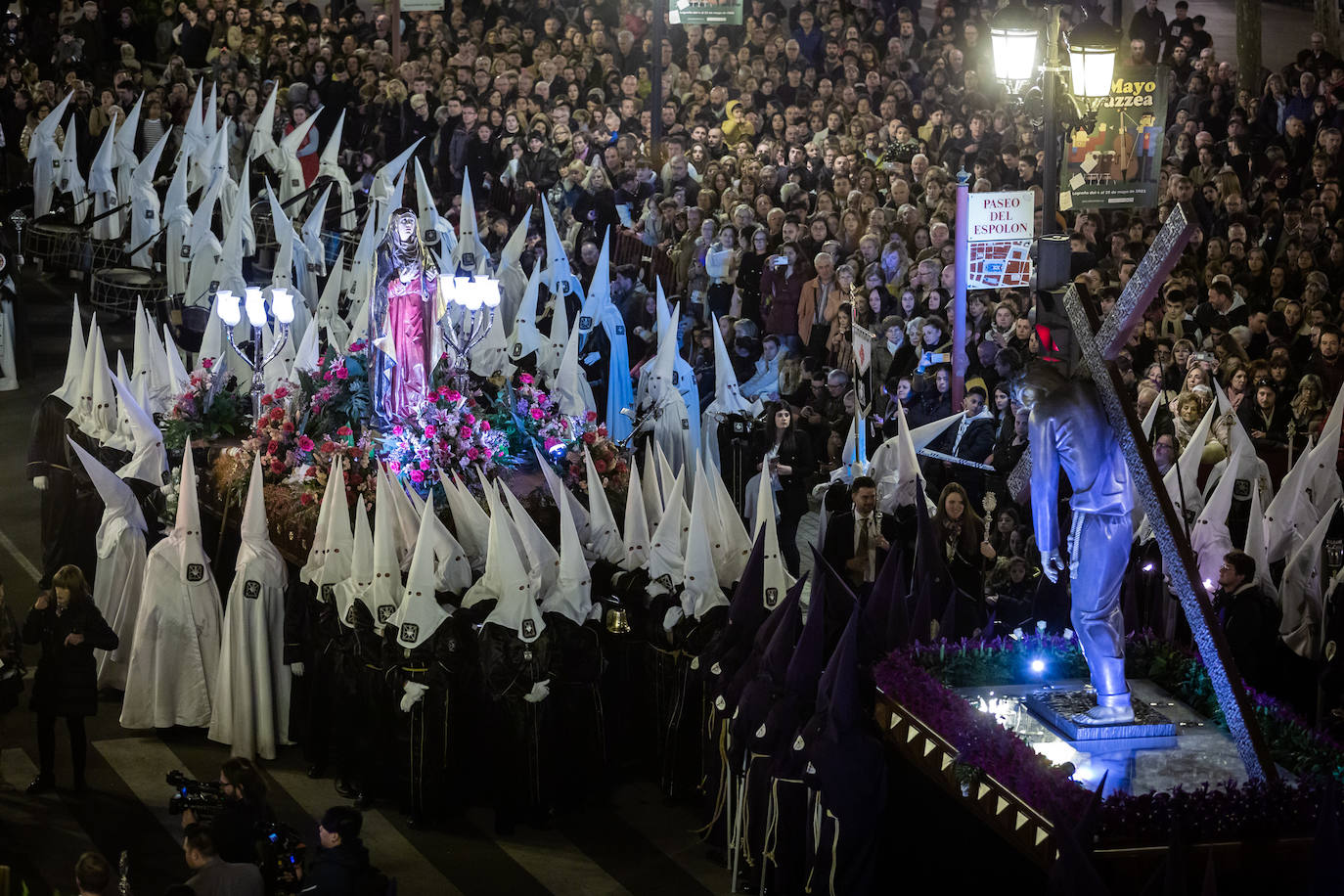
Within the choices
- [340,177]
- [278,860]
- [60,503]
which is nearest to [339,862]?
[278,860]

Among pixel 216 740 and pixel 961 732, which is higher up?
pixel 961 732

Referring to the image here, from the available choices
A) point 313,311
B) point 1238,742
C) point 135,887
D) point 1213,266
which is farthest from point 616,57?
point 1238,742

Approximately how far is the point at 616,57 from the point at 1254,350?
12881 mm

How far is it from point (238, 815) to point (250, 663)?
362cm

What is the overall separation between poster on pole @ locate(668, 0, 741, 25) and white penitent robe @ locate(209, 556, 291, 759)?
39.9ft

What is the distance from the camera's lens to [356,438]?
15070 mm

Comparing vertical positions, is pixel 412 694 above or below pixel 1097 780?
below

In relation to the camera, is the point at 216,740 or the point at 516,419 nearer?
the point at 216,740

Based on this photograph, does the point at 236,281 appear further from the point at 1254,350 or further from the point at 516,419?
the point at 1254,350

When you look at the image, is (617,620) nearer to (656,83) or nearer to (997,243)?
(997,243)

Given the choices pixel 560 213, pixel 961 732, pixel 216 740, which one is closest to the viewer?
pixel 961 732

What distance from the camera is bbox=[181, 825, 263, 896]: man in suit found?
8.67 meters

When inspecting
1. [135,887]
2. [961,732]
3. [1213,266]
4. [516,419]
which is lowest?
[135,887]

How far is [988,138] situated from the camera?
2039 centimetres
